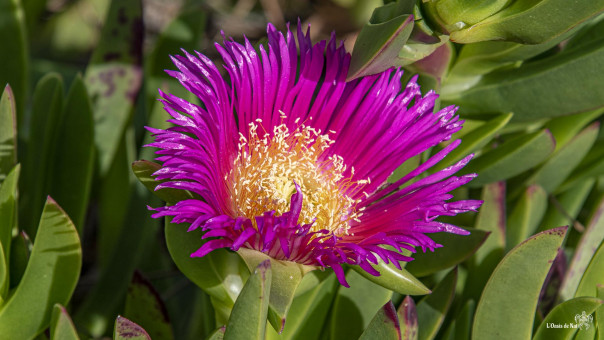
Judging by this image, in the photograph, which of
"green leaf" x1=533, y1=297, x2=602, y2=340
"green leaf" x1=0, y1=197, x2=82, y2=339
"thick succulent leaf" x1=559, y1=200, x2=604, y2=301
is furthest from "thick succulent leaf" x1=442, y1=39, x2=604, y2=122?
"green leaf" x1=0, y1=197, x2=82, y2=339

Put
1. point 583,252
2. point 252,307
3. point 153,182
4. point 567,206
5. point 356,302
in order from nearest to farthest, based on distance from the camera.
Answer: point 252,307 < point 153,182 < point 356,302 < point 583,252 < point 567,206

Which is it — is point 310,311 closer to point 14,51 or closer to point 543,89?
point 543,89

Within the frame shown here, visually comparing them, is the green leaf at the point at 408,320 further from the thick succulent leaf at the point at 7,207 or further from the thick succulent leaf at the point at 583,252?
the thick succulent leaf at the point at 7,207

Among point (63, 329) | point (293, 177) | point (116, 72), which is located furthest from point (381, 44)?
point (116, 72)

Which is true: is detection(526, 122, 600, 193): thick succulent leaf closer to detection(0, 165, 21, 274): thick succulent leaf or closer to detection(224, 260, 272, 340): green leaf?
detection(224, 260, 272, 340): green leaf

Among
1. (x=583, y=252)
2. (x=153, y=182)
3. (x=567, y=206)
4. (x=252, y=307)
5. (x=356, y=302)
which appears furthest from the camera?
(x=567, y=206)

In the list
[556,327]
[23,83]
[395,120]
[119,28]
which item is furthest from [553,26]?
[23,83]

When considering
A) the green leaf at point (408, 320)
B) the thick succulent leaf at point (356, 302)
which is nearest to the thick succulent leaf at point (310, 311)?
the thick succulent leaf at point (356, 302)
